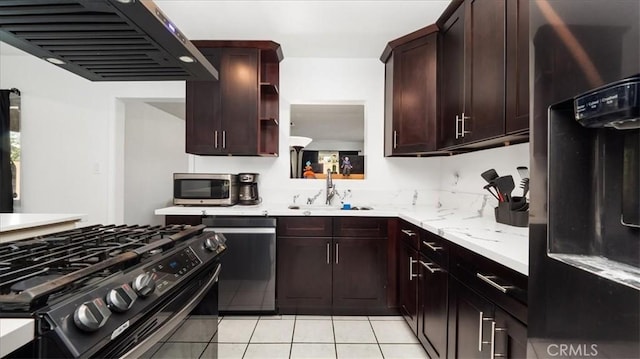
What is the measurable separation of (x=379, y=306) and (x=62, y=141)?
3.53 meters

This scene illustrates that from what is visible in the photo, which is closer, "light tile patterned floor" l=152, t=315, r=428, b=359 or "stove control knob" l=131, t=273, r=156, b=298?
"stove control knob" l=131, t=273, r=156, b=298

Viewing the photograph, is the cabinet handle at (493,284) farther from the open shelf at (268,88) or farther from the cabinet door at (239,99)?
the open shelf at (268,88)

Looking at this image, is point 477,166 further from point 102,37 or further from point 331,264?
point 102,37

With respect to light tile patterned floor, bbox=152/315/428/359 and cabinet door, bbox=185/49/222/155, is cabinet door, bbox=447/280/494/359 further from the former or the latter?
cabinet door, bbox=185/49/222/155

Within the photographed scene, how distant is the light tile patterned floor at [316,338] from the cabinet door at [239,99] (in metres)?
1.46

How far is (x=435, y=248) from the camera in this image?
163cm

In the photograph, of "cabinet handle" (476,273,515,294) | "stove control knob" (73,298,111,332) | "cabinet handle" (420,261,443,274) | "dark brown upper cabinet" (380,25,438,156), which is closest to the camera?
"stove control knob" (73,298,111,332)

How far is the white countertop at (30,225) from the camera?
1.52 metres

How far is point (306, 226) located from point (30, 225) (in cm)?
171

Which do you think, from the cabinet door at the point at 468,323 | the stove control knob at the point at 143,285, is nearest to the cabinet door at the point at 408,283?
the cabinet door at the point at 468,323

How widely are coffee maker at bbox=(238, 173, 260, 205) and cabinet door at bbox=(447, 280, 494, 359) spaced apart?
1860mm

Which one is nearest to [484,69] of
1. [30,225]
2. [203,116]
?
[203,116]

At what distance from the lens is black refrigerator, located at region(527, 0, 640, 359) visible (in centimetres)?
51

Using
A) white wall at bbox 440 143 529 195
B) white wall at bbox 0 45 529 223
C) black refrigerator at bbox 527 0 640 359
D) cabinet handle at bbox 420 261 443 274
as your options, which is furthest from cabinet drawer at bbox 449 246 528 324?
white wall at bbox 0 45 529 223
